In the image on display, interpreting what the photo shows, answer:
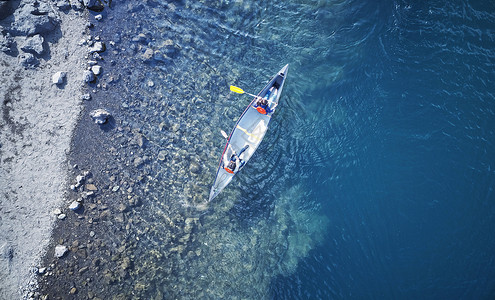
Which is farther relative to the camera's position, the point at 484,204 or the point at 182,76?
the point at 182,76

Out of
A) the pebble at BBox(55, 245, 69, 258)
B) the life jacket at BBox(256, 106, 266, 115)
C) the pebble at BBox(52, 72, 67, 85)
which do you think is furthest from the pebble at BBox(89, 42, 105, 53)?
the pebble at BBox(55, 245, 69, 258)

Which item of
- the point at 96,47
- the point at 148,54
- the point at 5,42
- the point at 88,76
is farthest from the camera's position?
the point at 148,54

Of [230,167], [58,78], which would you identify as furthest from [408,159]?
[58,78]

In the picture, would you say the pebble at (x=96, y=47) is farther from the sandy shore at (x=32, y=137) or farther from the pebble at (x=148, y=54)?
the pebble at (x=148, y=54)

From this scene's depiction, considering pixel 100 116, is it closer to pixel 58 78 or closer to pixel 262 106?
pixel 58 78

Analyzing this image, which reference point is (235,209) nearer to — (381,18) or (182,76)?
(182,76)

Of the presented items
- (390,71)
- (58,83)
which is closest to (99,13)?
(58,83)

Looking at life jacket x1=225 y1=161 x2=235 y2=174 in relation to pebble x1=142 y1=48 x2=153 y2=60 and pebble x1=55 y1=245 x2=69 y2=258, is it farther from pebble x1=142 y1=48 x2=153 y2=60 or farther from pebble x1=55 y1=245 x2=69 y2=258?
pebble x1=55 y1=245 x2=69 y2=258
